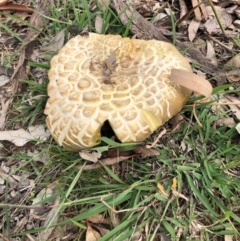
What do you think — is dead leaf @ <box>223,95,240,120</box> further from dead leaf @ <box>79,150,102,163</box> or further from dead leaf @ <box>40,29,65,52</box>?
dead leaf @ <box>40,29,65,52</box>

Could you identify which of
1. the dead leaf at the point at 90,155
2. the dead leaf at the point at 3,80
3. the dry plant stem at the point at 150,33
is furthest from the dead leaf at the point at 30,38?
the dead leaf at the point at 90,155

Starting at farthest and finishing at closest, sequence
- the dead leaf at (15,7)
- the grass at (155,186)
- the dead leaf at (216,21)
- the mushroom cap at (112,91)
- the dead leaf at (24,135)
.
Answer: the dead leaf at (15,7) → the dead leaf at (216,21) → the dead leaf at (24,135) → the grass at (155,186) → the mushroom cap at (112,91)

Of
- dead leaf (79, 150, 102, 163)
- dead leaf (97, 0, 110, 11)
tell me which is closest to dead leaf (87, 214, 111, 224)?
dead leaf (79, 150, 102, 163)

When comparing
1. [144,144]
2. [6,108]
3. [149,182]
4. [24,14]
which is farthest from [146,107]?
[24,14]

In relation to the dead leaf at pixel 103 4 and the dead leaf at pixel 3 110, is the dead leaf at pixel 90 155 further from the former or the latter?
the dead leaf at pixel 103 4

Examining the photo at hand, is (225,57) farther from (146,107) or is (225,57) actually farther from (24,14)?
(24,14)

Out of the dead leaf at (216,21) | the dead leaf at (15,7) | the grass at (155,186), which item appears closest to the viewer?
the grass at (155,186)

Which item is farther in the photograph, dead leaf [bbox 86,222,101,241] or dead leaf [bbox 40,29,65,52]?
dead leaf [bbox 40,29,65,52]
